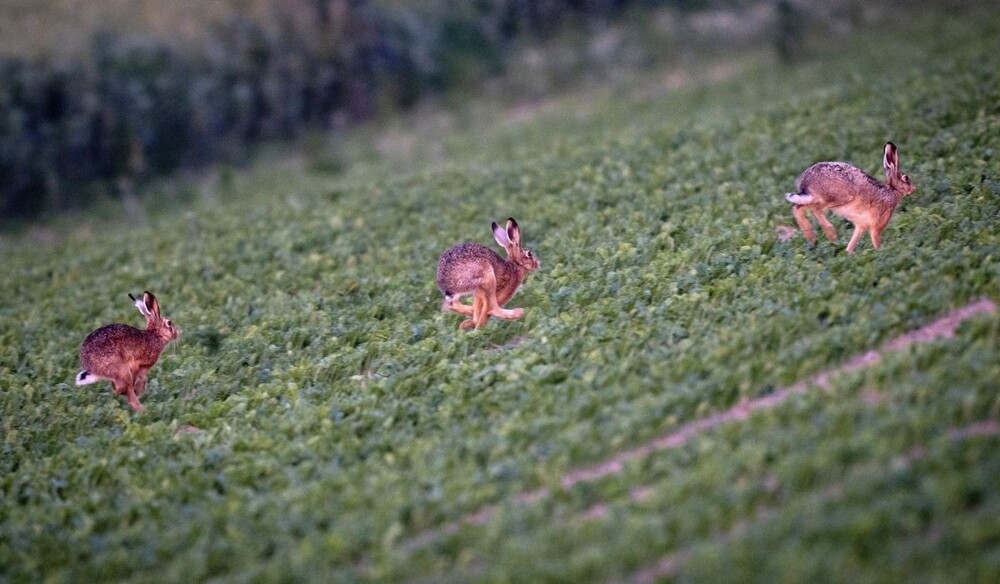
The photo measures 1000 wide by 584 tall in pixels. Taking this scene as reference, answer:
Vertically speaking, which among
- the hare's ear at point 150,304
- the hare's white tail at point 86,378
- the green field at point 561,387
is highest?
the hare's ear at point 150,304

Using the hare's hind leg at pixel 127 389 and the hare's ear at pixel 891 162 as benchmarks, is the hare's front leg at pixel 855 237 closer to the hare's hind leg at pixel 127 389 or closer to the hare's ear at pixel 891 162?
the hare's ear at pixel 891 162

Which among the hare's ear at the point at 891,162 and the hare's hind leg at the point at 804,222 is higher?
the hare's ear at the point at 891,162

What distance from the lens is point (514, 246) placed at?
34.2ft

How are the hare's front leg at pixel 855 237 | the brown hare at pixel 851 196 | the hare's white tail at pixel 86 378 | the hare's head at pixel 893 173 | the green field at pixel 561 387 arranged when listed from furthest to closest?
1. the hare's head at pixel 893 173
2. the hare's front leg at pixel 855 237
3. the brown hare at pixel 851 196
4. the hare's white tail at pixel 86 378
5. the green field at pixel 561 387

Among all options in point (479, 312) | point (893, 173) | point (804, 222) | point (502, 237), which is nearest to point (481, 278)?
point (479, 312)

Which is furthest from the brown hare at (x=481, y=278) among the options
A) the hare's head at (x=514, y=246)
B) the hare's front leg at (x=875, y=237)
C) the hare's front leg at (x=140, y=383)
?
the hare's front leg at (x=875, y=237)

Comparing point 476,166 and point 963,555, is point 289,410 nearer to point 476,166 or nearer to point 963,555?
point 963,555

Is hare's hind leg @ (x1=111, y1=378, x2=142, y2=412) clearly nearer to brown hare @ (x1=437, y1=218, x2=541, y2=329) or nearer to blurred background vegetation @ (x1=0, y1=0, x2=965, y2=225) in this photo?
brown hare @ (x1=437, y1=218, x2=541, y2=329)

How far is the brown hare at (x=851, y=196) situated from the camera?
9844 mm

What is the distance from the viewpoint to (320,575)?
6.88 metres

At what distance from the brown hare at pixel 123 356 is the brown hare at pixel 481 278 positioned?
259 cm

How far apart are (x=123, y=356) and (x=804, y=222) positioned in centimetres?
605

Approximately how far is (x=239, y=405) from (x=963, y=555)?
18.5 feet

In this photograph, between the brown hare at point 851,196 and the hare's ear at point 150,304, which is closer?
the brown hare at point 851,196
